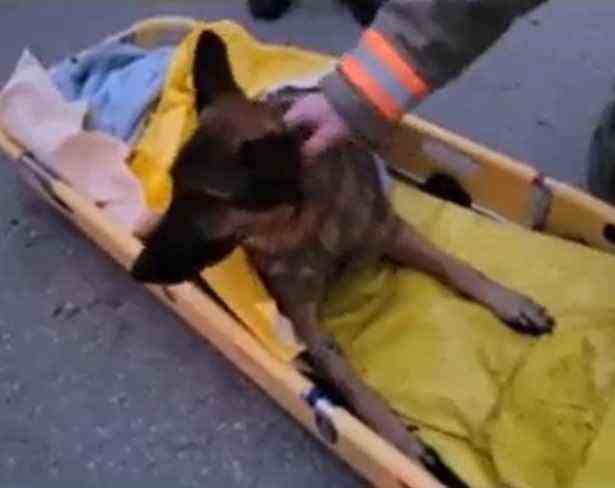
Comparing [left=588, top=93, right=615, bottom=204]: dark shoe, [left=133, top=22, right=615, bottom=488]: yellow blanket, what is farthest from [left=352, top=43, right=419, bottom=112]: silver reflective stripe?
[left=588, top=93, right=615, bottom=204]: dark shoe

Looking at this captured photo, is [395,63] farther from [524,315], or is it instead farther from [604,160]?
[604,160]

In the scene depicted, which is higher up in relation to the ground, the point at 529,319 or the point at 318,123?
the point at 318,123

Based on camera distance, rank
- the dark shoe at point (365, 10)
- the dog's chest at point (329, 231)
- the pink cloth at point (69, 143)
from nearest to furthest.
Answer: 1. the dog's chest at point (329, 231)
2. the pink cloth at point (69, 143)
3. the dark shoe at point (365, 10)

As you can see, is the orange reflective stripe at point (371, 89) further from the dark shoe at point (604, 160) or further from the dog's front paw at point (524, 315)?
the dark shoe at point (604, 160)

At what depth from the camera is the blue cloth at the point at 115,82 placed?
1.52m

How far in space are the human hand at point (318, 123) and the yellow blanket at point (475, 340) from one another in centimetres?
23

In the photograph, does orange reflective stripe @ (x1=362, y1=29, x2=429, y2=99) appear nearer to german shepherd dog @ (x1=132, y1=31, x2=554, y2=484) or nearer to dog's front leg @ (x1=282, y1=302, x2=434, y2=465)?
german shepherd dog @ (x1=132, y1=31, x2=554, y2=484)

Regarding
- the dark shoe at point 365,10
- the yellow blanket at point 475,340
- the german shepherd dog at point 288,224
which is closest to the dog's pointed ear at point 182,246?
the german shepherd dog at point 288,224

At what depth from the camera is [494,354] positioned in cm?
130

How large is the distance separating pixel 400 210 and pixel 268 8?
64 centimetres

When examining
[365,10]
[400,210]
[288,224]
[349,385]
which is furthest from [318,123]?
[365,10]

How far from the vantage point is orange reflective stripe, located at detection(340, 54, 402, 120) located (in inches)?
40.0

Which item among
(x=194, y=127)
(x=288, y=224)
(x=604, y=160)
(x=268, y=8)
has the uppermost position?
(x=194, y=127)

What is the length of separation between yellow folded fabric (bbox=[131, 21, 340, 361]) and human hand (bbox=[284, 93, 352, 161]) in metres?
0.20
